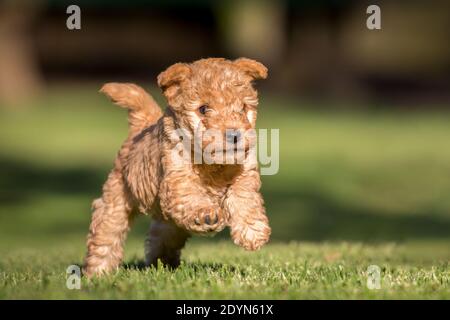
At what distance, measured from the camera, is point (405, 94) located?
108 feet

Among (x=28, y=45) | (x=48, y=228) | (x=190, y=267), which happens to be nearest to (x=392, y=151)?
(x=48, y=228)

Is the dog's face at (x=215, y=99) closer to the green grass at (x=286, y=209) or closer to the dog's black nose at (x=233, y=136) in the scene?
the dog's black nose at (x=233, y=136)

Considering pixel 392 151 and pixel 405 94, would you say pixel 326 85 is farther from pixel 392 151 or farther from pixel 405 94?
pixel 392 151

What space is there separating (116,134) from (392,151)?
763 cm

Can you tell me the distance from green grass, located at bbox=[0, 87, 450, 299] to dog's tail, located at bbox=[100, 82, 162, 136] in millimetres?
1139

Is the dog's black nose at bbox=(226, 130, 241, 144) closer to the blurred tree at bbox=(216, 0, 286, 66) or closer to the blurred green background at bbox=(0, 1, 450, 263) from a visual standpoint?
the blurred green background at bbox=(0, 1, 450, 263)

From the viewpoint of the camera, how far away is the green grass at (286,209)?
21.9 ft

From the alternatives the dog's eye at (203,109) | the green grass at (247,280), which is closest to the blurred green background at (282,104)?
the green grass at (247,280)

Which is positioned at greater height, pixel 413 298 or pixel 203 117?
pixel 203 117

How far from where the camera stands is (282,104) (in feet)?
101

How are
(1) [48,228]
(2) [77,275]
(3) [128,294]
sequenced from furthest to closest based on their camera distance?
1. (1) [48,228]
2. (2) [77,275]
3. (3) [128,294]

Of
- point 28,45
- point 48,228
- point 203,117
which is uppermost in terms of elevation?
point 28,45

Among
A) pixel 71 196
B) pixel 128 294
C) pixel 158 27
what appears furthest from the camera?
pixel 158 27

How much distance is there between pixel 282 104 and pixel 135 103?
23.0m
